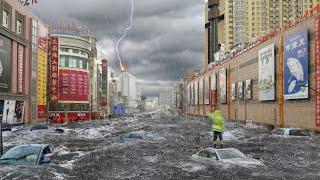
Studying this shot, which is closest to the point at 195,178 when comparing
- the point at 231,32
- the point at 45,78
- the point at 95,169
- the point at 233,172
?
the point at 233,172

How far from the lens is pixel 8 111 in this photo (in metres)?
65.9

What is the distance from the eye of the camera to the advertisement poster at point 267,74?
6606cm

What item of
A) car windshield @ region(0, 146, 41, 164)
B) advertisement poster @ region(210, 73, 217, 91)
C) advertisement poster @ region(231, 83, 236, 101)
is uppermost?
advertisement poster @ region(210, 73, 217, 91)

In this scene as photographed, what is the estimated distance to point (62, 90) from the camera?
397 ft

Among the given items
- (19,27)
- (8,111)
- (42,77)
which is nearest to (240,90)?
(42,77)

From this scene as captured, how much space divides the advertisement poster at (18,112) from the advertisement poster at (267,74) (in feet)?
114

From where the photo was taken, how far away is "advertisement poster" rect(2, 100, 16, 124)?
211 feet

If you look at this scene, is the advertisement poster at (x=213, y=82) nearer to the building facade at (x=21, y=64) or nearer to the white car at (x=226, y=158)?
the building facade at (x=21, y=64)

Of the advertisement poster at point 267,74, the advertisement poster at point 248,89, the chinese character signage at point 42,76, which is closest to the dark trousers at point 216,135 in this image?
the advertisement poster at point 267,74

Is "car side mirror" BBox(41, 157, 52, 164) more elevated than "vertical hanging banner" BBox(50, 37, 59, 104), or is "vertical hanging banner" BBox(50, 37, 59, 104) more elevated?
"vertical hanging banner" BBox(50, 37, 59, 104)

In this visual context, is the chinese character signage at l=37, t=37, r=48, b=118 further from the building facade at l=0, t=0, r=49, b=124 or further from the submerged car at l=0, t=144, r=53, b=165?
the submerged car at l=0, t=144, r=53, b=165

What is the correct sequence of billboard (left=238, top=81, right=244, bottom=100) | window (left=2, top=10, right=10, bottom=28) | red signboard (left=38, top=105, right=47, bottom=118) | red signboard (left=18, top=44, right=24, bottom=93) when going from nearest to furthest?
window (left=2, top=10, right=10, bottom=28) → red signboard (left=18, top=44, right=24, bottom=93) → red signboard (left=38, top=105, right=47, bottom=118) → billboard (left=238, top=81, right=244, bottom=100)

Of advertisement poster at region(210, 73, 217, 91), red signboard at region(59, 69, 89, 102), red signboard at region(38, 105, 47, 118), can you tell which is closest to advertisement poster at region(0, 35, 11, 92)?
red signboard at region(38, 105, 47, 118)

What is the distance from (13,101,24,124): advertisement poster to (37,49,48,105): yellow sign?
10.3m
